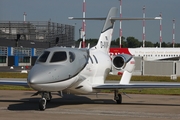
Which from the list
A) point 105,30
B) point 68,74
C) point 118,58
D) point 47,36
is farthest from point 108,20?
point 47,36

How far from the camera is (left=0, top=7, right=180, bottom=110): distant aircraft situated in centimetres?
1700

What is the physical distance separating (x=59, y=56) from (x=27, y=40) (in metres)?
67.9

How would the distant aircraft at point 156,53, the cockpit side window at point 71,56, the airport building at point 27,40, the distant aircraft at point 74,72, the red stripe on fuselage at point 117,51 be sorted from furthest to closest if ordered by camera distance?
the airport building at point 27,40
the distant aircraft at point 156,53
the red stripe on fuselage at point 117,51
the cockpit side window at point 71,56
the distant aircraft at point 74,72

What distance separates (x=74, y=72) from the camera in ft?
60.6

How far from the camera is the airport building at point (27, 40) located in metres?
81.1

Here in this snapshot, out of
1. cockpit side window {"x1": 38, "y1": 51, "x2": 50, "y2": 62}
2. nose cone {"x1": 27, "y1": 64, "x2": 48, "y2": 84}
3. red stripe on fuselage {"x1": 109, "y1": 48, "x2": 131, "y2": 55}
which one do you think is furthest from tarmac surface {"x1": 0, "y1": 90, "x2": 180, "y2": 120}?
red stripe on fuselage {"x1": 109, "y1": 48, "x2": 131, "y2": 55}

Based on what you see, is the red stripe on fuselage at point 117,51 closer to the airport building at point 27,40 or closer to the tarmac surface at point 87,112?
the airport building at point 27,40

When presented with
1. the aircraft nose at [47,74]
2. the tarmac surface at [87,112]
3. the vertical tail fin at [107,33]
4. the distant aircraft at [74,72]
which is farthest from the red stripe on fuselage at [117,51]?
the aircraft nose at [47,74]

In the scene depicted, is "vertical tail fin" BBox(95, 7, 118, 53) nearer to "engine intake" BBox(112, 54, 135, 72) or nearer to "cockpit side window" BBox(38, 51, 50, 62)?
"engine intake" BBox(112, 54, 135, 72)

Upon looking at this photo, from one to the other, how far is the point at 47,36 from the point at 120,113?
79.1 meters

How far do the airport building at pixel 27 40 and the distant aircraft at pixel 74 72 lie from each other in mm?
56899

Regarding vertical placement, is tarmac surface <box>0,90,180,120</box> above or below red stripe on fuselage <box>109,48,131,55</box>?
below

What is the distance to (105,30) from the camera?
24656mm

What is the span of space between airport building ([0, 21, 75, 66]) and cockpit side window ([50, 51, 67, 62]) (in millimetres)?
59968
